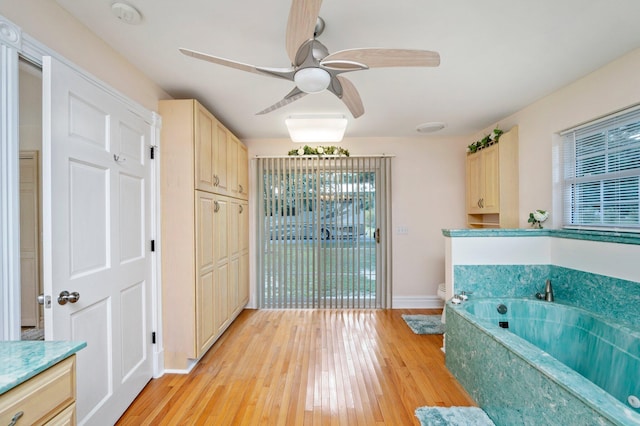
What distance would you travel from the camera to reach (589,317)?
196cm

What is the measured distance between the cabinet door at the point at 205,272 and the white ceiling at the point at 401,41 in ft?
3.35

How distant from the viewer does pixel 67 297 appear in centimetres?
138

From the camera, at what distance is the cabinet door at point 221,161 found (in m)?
2.66

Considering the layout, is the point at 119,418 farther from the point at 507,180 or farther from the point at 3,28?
the point at 507,180

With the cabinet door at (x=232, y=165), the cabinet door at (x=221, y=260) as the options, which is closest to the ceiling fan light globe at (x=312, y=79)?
the cabinet door at (x=221, y=260)

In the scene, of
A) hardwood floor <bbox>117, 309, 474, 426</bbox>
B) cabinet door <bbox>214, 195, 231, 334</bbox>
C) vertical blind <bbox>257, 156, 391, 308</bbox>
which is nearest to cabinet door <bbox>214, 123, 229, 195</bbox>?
cabinet door <bbox>214, 195, 231, 334</bbox>

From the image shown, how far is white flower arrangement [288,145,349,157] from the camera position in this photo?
363 cm

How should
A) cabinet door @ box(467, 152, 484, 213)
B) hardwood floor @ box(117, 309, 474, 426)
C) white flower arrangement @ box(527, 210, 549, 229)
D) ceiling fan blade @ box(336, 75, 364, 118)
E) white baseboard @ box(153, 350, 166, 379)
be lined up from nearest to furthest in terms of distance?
ceiling fan blade @ box(336, 75, 364, 118) → hardwood floor @ box(117, 309, 474, 426) → white baseboard @ box(153, 350, 166, 379) → white flower arrangement @ box(527, 210, 549, 229) → cabinet door @ box(467, 152, 484, 213)

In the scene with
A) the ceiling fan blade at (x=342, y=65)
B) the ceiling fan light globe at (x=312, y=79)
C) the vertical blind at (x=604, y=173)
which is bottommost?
the vertical blind at (x=604, y=173)

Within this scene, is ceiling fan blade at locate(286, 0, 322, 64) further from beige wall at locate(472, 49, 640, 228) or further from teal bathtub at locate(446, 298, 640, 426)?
beige wall at locate(472, 49, 640, 228)

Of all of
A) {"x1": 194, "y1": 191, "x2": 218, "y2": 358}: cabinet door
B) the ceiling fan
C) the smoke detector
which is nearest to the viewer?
the ceiling fan

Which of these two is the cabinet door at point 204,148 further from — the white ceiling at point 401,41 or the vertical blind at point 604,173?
the vertical blind at point 604,173

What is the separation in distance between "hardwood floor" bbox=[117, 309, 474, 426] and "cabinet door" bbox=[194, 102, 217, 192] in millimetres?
1613

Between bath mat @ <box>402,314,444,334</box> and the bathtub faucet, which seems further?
bath mat @ <box>402,314,444,334</box>
